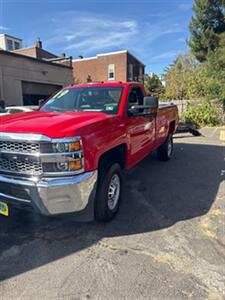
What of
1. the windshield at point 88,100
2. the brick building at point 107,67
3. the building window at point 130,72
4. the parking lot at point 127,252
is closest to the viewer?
the parking lot at point 127,252

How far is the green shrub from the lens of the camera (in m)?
15.1

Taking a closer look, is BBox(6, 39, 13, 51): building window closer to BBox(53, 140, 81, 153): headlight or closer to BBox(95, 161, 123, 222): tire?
BBox(95, 161, 123, 222): tire

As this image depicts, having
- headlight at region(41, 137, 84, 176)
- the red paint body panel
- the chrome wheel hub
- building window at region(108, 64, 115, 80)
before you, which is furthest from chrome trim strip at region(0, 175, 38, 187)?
building window at region(108, 64, 115, 80)

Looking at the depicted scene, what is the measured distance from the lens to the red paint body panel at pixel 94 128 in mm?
2939

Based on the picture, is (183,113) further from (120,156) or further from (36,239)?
(36,239)

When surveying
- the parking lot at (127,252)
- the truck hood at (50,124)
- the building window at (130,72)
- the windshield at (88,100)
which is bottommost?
the parking lot at (127,252)

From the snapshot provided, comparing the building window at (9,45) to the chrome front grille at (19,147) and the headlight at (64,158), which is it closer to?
the chrome front grille at (19,147)

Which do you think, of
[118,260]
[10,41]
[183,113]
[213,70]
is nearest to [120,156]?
[118,260]

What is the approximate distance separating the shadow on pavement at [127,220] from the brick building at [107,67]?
2644 centimetres

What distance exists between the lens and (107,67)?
104 ft

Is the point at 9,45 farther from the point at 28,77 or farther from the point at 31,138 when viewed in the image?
the point at 31,138

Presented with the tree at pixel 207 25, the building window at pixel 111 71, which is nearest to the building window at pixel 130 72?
the building window at pixel 111 71

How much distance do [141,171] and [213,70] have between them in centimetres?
1273

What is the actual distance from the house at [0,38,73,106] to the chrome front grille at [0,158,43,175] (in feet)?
42.4
